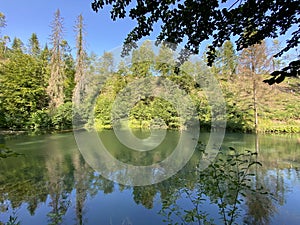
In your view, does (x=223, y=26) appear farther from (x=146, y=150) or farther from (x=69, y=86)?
(x=69, y=86)

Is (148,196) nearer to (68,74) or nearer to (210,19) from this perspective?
(210,19)

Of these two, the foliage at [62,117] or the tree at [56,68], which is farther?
the tree at [56,68]

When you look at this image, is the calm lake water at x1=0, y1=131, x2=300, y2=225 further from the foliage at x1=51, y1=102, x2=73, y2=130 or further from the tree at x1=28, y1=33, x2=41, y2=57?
the tree at x1=28, y1=33, x2=41, y2=57

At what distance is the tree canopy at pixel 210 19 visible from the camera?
49.5 inches

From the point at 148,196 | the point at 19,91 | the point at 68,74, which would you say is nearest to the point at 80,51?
the point at 68,74

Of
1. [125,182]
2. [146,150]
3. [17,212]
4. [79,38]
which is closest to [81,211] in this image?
[17,212]

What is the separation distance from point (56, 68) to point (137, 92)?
622 centimetres

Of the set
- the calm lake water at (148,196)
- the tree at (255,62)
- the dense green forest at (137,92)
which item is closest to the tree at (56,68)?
the dense green forest at (137,92)

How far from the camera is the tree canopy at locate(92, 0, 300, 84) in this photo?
1.26 m

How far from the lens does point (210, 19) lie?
1.32 m

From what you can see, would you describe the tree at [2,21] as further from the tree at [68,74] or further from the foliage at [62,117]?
the foliage at [62,117]

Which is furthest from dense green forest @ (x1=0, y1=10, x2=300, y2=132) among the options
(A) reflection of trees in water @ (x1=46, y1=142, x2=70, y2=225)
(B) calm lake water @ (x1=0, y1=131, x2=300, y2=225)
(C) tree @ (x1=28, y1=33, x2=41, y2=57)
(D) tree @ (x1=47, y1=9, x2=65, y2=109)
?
(C) tree @ (x1=28, y1=33, x2=41, y2=57)

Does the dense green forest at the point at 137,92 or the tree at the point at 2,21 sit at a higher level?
the tree at the point at 2,21

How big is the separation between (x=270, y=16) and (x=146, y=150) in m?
6.42
